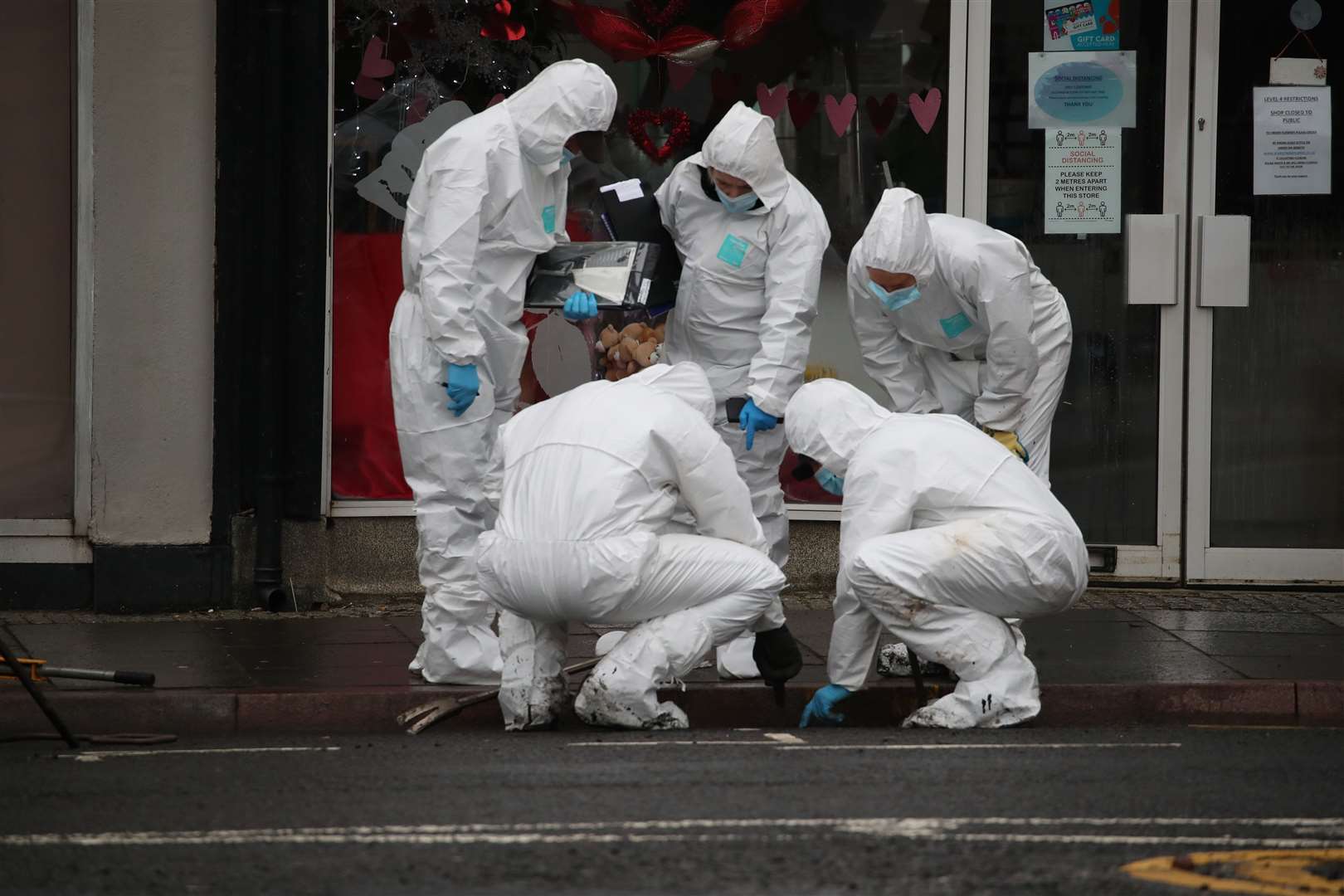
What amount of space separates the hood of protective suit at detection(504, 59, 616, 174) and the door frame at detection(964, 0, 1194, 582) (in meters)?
2.71

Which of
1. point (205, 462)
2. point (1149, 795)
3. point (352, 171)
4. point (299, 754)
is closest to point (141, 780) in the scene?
point (299, 754)

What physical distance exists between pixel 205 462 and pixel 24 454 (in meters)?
0.82

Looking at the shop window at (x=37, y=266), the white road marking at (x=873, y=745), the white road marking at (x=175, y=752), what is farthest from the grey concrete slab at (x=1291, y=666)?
the shop window at (x=37, y=266)

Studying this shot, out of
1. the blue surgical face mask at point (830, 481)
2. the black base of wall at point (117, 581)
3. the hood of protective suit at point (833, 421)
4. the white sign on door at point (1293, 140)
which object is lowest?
the black base of wall at point (117, 581)

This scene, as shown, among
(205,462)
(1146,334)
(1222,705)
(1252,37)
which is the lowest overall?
(1222,705)

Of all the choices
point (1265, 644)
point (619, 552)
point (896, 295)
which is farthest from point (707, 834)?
point (1265, 644)

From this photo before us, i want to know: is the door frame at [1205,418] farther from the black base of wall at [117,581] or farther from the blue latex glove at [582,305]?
the black base of wall at [117,581]

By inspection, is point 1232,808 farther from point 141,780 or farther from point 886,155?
point 886,155

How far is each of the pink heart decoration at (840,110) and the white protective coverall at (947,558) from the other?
3.19 meters

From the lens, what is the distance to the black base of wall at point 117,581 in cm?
875

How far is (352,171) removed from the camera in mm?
9297

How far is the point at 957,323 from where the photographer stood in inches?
295

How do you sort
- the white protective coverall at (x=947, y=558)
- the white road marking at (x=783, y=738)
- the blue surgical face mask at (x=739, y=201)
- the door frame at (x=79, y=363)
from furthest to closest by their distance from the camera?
the door frame at (x=79, y=363) < the blue surgical face mask at (x=739, y=201) < the white protective coverall at (x=947, y=558) < the white road marking at (x=783, y=738)

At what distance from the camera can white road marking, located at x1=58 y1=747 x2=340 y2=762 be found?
5.78m
